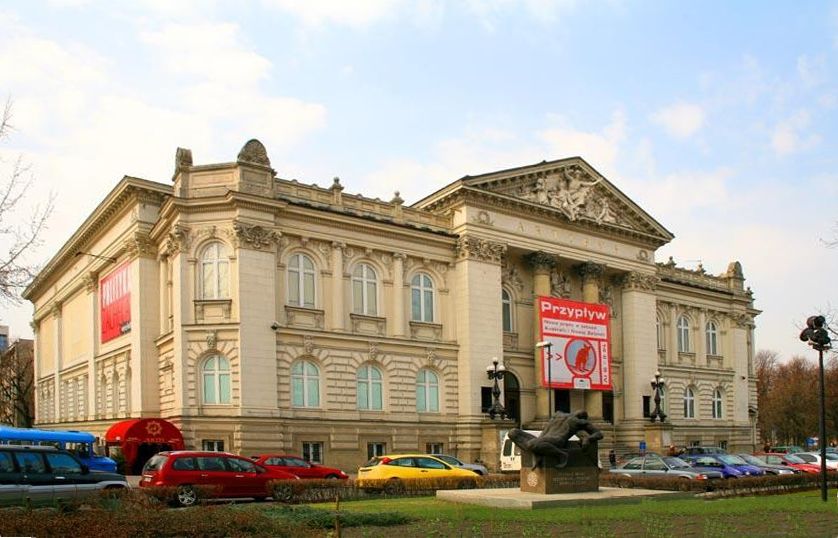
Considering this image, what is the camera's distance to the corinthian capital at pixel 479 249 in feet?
172

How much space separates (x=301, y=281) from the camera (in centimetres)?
4700

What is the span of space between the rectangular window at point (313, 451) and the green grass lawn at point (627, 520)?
2130 cm

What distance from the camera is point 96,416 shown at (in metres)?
55.7

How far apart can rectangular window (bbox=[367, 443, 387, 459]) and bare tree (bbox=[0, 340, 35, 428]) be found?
40385 millimetres

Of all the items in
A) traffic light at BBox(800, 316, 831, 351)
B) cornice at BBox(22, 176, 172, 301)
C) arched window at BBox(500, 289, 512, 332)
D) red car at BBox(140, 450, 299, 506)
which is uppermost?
cornice at BBox(22, 176, 172, 301)

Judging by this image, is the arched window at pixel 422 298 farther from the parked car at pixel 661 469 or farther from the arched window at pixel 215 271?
the parked car at pixel 661 469

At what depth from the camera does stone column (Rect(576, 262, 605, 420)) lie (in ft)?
192

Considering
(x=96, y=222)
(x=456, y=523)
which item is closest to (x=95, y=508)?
(x=456, y=523)

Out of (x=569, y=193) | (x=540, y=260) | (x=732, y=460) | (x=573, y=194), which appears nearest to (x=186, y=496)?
(x=732, y=460)

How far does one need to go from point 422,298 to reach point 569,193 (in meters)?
13.1

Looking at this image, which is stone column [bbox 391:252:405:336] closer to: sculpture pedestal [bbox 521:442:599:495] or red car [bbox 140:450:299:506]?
red car [bbox 140:450:299:506]

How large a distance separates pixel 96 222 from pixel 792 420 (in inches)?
3305

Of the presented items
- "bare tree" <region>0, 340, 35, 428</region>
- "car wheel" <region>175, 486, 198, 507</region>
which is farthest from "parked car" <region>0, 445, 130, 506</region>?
"bare tree" <region>0, 340, 35, 428</region>

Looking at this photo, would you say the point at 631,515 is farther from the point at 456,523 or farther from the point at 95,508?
the point at 95,508
